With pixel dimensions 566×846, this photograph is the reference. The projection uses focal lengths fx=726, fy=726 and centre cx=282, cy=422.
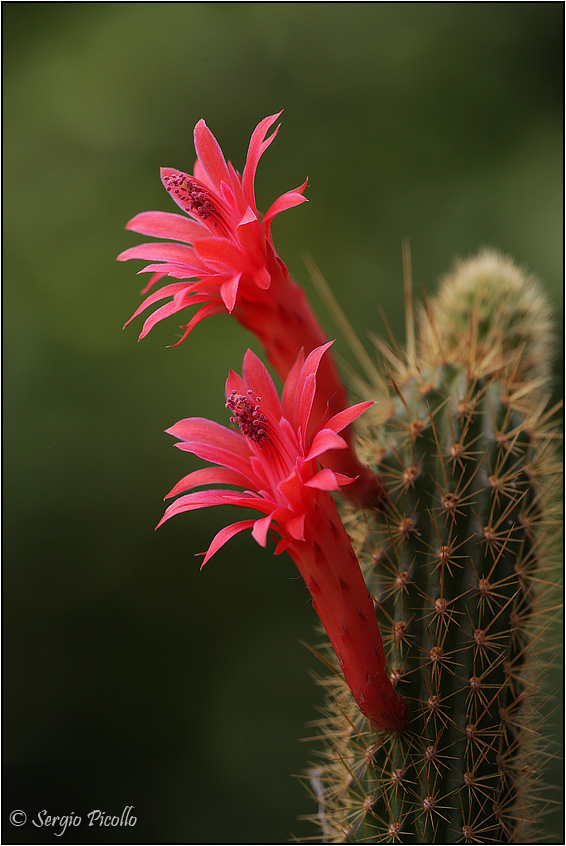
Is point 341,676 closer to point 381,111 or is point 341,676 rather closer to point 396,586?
point 396,586

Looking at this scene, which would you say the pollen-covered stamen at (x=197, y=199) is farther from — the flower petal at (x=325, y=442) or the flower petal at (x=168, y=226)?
the flower petal at (x=325, y=442)

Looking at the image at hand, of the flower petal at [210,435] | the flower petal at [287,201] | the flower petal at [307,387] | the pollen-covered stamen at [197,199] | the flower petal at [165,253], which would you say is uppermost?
the pollen-covered stamen at [197,199]

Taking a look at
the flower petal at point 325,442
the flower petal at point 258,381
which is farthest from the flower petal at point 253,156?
the flower petal at point 325,442

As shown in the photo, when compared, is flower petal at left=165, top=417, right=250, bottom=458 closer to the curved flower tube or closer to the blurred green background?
the curved flower tube

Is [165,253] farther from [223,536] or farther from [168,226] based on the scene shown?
[223,536]

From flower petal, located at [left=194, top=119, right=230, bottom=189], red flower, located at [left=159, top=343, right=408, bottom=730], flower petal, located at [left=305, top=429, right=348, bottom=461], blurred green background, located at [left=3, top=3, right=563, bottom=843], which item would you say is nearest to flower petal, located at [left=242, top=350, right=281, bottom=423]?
red flower, located at [left=159, top=343, right=408, bottom=730]

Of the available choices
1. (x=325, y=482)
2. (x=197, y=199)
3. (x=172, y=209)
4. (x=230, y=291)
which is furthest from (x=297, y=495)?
(x=172, y=209)

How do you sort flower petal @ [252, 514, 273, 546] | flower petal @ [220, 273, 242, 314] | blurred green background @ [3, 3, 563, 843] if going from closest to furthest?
flower petal @ [252, 514, 273, 546]
flower petal @ [220, 273, 242, 314]
blurred green background @ [3, 3, 563, 843]

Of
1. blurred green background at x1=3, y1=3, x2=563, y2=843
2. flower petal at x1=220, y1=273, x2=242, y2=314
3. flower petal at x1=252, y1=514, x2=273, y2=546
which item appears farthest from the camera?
blurred green background at x1=3, y1=3, x2=563, y2=843

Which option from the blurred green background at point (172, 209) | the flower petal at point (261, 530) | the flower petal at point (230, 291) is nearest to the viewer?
the flower petal at point (261, 530)

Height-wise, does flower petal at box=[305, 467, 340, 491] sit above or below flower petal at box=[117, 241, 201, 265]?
below
